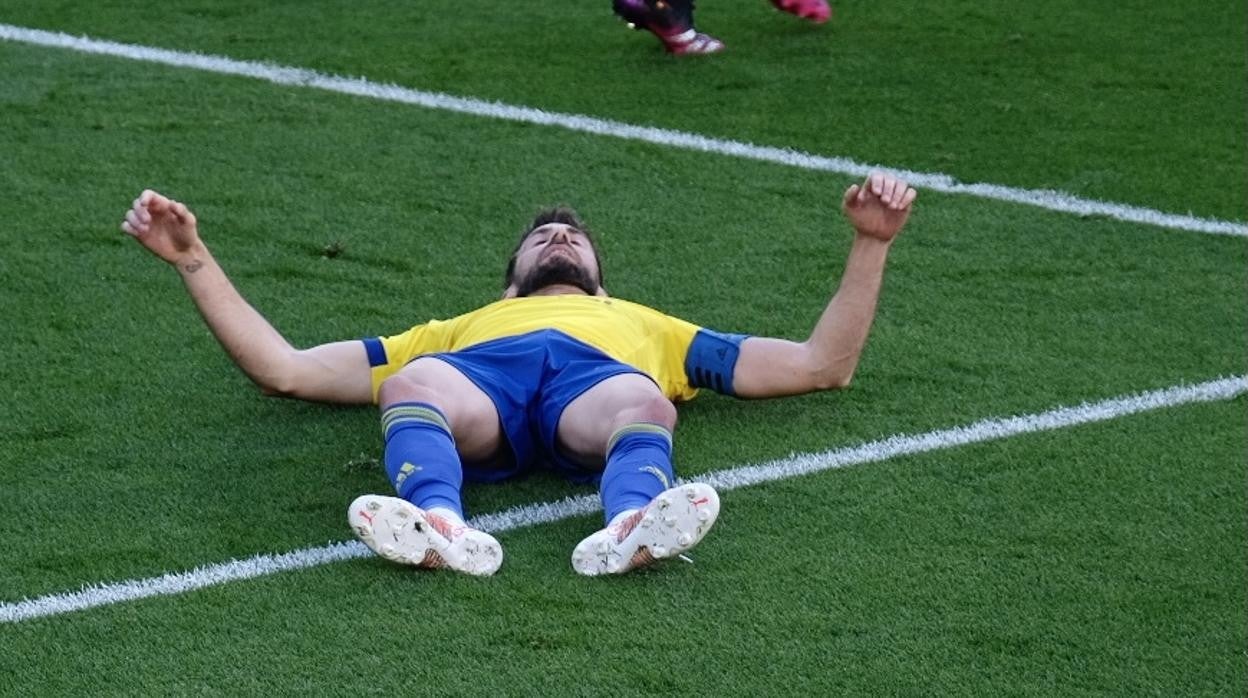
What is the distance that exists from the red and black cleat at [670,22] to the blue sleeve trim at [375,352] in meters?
3.27

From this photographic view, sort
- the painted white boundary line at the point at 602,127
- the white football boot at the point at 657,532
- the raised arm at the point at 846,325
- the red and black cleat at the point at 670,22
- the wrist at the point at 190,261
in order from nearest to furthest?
the white football boot at the point at 657,532 → the raised arm at the point at 846,325 → the wrist at the point at 190,261 → the painted white boundary line at the point at 602,127 → the red and black cleat at the point at 670,22

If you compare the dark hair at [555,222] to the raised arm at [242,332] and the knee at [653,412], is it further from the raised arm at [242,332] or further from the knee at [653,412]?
the knee at [653,412]

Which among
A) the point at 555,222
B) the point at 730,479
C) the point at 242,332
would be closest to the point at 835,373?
the point at 730,479

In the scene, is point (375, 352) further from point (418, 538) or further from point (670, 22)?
point (670, 22)

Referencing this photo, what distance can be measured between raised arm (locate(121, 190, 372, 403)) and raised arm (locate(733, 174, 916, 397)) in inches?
40.9

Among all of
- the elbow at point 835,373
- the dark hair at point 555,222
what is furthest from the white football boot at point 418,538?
the dark hair at point 555,222

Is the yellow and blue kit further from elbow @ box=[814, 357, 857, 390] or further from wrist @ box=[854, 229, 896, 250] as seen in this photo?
wrist @ box=[854, 229, 896, 250]

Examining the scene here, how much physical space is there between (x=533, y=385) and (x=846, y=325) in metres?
0.83

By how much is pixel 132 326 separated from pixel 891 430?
2.30 metres

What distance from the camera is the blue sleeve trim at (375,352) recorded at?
5473 millimetres

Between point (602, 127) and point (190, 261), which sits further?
point (602, 127)

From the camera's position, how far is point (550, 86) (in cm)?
825

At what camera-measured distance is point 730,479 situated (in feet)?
16.9

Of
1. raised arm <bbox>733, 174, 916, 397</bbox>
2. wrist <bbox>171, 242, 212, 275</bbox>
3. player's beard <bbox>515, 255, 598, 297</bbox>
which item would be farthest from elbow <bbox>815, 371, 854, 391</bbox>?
wrist <bbox>171, 242, 212, 275</bbox>
